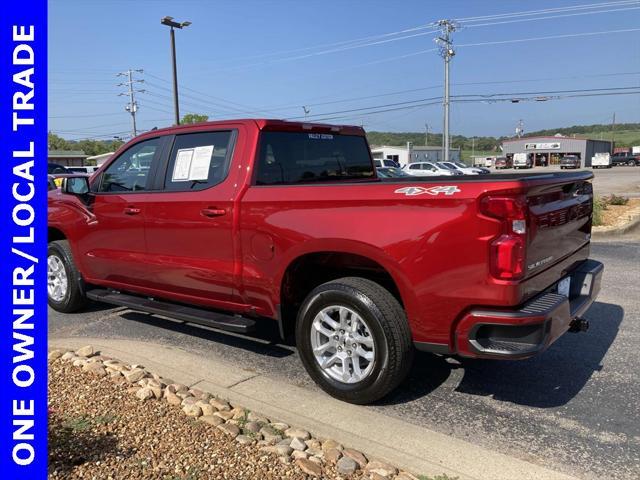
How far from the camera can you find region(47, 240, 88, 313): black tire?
575 centimetres

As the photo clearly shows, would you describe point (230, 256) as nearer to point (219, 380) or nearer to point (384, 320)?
point (219, 380)

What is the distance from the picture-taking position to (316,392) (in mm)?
3908

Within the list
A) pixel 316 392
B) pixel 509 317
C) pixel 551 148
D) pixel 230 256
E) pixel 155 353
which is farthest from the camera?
pixel 551 148

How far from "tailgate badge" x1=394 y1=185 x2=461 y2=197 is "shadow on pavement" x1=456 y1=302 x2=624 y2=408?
1.62 metres

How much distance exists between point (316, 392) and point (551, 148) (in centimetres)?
8944

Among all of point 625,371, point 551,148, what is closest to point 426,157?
point 551,148

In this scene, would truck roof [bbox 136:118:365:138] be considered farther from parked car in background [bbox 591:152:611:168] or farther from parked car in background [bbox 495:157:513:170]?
parked car in background [bbox 495:157:513:170]

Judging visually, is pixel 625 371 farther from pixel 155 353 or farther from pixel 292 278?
pixel 155 353

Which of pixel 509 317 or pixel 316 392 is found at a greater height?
pixel 509 317

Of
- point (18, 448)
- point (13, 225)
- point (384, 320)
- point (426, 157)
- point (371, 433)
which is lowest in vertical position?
point (371, 433)

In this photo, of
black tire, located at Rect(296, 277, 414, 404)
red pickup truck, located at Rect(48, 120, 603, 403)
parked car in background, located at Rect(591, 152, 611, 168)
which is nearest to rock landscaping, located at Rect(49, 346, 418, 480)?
black tire, located at Rect(296, 277, 414, 404)

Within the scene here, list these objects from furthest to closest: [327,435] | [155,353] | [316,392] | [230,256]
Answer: [155,353] < [230,256] < [316,392] < [327,435]

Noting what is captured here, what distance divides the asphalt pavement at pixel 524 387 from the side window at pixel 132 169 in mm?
1429

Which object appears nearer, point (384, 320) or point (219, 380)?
point (384, 320)
